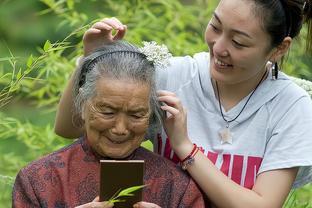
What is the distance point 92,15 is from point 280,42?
3594 millimetres

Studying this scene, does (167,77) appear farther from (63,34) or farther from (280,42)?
(63,34)

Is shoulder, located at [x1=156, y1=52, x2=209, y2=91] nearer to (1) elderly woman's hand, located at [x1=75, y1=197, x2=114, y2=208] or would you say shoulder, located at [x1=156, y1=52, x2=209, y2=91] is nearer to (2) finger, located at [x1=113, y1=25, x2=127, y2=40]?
(2) finger, located at [x1=113, y1=25, x2=127, y2=40]

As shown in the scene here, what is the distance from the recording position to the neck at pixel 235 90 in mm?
4211

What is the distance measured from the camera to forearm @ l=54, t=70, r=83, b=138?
4.10 metres

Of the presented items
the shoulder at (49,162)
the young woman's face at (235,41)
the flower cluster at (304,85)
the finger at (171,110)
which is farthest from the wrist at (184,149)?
the flower cluster at (304,85)

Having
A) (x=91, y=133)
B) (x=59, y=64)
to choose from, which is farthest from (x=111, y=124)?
(x=59, y=64)

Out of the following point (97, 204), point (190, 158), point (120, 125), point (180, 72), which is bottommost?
point (97, 204)

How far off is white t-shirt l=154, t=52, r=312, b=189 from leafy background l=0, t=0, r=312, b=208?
1.44ft

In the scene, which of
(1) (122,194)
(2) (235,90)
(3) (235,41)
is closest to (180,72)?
(2) (235,90)

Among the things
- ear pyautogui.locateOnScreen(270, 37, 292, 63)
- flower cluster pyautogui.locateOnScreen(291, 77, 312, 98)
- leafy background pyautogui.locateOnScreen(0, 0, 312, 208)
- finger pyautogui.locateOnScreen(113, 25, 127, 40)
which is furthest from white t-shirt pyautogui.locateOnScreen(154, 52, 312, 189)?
leafy background pyautogui.locateOnScreen(0, 0, 312, 208)

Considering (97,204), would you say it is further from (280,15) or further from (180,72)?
(280,15)

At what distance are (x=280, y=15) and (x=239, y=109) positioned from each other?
407 mm

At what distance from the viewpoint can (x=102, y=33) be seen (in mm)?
3973

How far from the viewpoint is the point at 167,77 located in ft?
14.0
